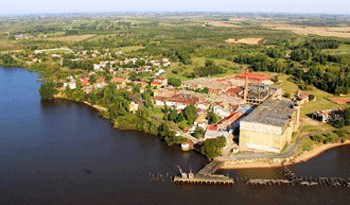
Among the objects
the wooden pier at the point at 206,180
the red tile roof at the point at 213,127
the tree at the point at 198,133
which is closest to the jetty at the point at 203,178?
the wooden pier at the point at 206,180

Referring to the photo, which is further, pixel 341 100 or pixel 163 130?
pixel 341 100

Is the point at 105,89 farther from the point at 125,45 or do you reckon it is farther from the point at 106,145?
the point at 125,45

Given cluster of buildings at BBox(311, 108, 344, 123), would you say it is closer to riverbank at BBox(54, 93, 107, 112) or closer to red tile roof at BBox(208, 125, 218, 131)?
red tile roof at BBox(208, 125, 218, 131)

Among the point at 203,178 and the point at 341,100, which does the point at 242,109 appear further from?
the point at 203,178

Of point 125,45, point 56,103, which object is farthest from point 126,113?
point 125,45

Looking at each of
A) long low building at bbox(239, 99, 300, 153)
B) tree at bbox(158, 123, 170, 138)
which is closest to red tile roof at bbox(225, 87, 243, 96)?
long low building at bbox(239, 99, 300, 153)

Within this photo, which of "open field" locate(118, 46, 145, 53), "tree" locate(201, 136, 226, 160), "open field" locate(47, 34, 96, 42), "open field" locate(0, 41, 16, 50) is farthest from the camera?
"open field" locate(47, 34, 96, 42)

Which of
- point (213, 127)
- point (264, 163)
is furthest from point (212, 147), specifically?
point (213, 127)

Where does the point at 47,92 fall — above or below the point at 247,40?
below

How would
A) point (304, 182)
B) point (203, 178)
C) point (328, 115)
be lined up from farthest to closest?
point (328, 115), point (203, 178), point (304, 182)
